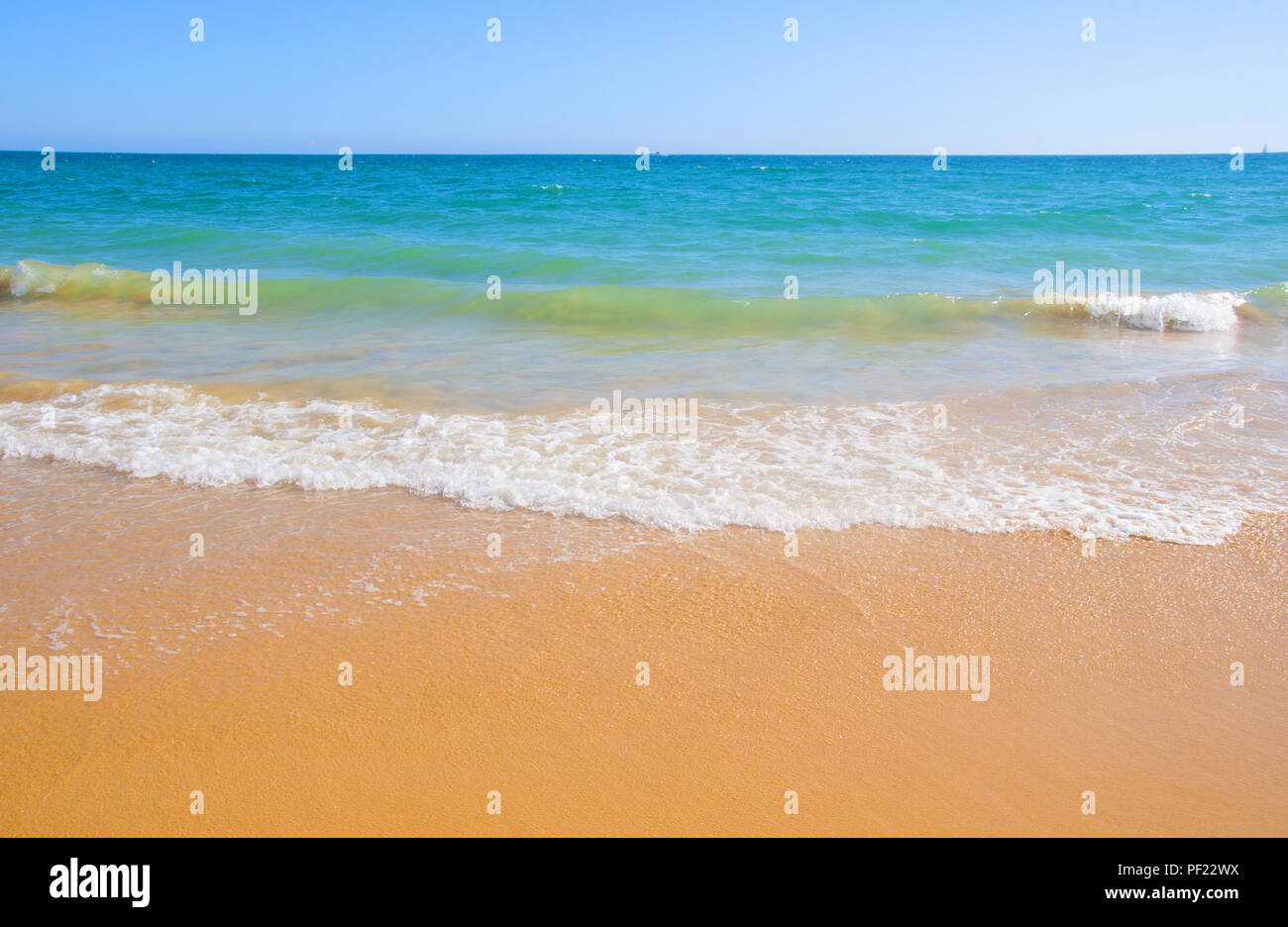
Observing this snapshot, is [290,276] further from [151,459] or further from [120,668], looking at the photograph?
[120,668]

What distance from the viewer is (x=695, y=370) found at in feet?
28.0

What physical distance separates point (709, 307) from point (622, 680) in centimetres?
903

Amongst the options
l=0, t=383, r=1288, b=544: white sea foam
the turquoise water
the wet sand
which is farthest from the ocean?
the wet sand

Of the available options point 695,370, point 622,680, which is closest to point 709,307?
point 695,370

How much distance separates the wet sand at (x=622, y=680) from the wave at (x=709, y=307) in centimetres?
678

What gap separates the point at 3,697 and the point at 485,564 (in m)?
1.96

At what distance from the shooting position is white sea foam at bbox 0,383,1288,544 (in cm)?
487

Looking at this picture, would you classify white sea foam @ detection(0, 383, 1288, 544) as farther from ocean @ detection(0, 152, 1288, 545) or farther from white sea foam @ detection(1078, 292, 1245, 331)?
white sea foam @ detection(1078, 292, 1245, 331)

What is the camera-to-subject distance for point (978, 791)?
2793 mm

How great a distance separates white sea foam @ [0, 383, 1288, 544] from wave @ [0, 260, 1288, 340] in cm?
441

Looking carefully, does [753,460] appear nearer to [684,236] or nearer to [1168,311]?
[1168,311]

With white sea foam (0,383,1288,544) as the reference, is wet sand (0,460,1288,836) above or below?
below
